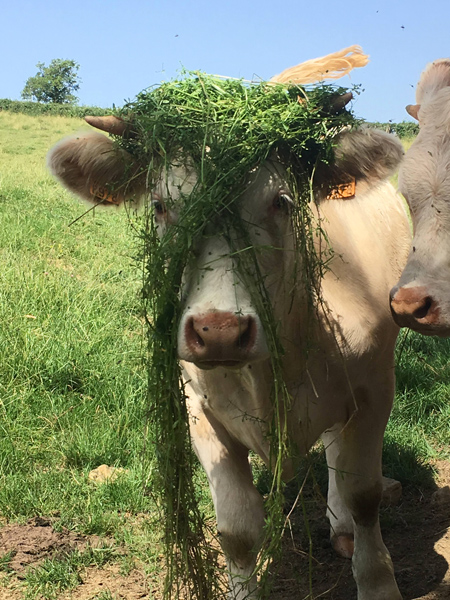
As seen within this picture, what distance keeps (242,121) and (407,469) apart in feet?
9.37

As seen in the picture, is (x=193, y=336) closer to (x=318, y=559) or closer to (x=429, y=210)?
(x=429, y=210)

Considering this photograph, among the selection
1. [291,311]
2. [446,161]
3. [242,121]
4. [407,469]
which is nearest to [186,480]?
[291,311]

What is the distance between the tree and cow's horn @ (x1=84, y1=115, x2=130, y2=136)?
7211 centimetres

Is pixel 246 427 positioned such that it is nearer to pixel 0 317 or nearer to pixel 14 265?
pixel 0 317

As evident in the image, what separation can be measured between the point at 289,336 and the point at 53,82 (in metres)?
75.3

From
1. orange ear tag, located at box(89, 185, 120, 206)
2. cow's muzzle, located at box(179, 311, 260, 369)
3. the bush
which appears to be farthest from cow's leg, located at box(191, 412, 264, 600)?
the bush

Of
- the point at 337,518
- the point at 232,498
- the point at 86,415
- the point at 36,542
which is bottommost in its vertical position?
the point at 337,518

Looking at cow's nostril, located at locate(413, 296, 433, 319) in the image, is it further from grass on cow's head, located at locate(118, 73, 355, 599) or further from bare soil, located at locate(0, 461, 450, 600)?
bare soil, located at locate(0, 461, 450, 600)

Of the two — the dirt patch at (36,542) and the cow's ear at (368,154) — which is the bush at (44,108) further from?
the cow's ear at (368,154)

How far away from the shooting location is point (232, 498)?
3.31 meters

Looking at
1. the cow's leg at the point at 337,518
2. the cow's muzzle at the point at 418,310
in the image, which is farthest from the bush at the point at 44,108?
the cow's muzzle at the point at 418,310

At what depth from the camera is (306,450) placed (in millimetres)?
3098

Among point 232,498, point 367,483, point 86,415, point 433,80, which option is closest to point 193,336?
point 232,498

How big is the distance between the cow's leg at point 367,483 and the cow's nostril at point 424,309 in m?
0.84
